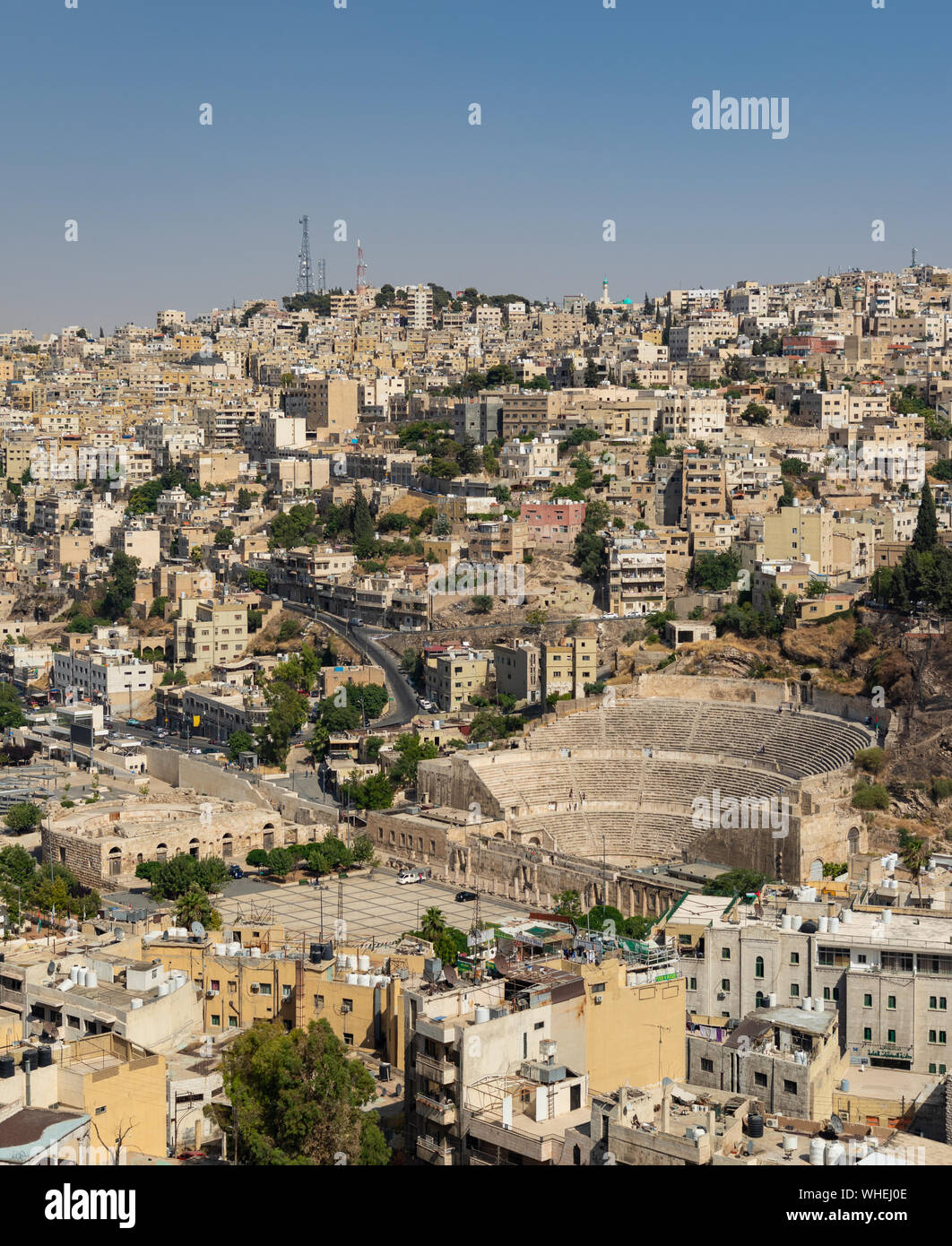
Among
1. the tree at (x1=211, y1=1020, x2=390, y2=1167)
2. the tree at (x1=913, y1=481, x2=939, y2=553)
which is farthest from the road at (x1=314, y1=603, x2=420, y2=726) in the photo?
the tree at (x1=211, y1=1020, x2=390, y2=1167)

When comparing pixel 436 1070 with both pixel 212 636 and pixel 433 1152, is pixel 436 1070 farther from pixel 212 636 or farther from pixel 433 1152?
pixel 212 636

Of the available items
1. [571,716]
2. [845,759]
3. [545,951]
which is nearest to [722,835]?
[845,759]

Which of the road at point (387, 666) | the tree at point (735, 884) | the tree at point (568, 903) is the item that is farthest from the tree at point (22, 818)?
the tree at point (735, 884)

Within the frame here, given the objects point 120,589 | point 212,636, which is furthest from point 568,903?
point 120,589

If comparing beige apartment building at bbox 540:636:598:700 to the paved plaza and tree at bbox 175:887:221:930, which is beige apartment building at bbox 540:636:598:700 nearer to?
the paved plaza
